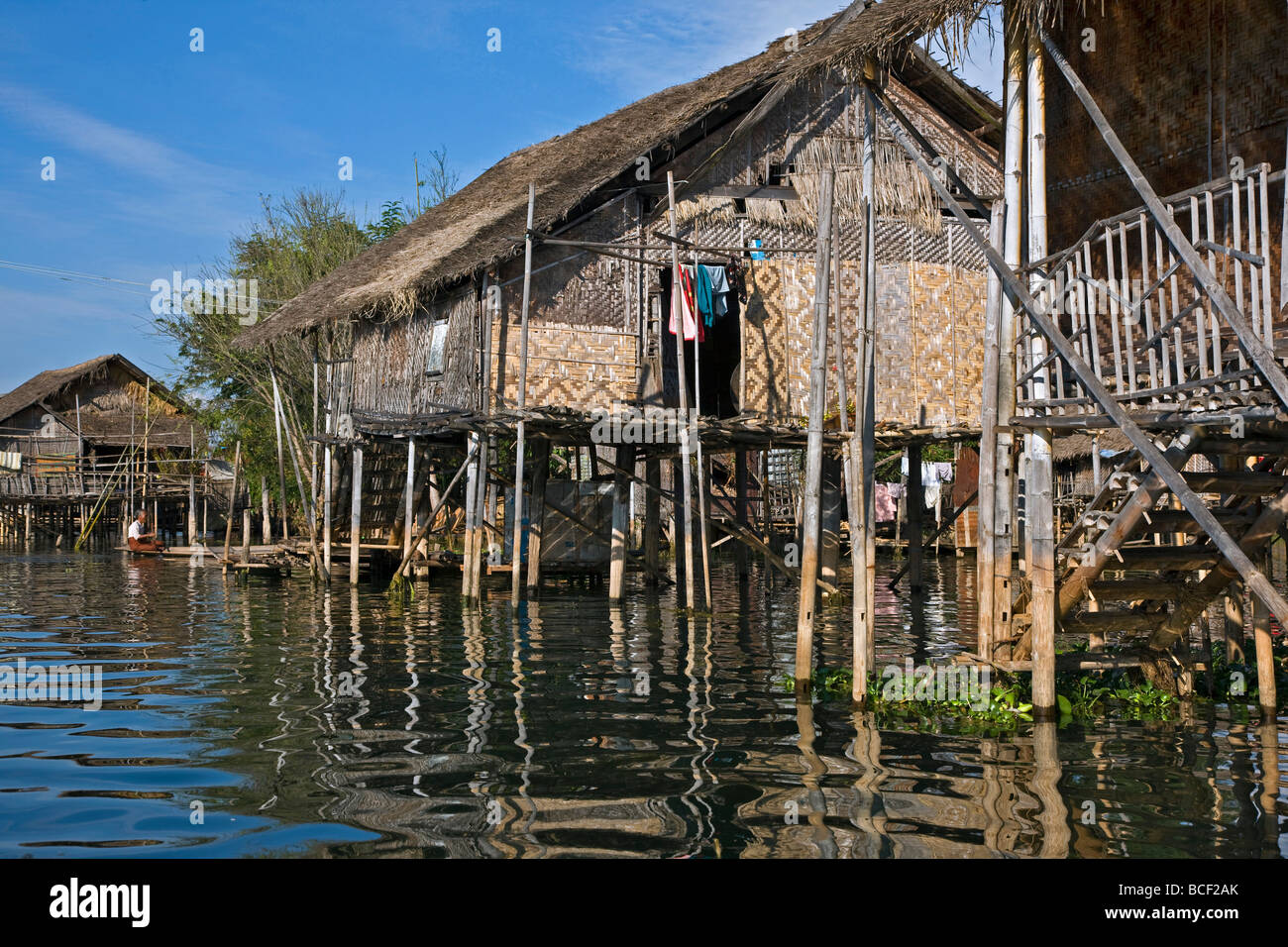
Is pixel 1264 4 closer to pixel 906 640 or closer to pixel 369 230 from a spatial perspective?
pixel 906 640

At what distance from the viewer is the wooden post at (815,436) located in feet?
24.5

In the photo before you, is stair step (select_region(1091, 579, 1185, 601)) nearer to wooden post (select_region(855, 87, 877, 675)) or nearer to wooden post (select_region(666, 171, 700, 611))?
wooden post (select_region(855, 87, 877, 675))

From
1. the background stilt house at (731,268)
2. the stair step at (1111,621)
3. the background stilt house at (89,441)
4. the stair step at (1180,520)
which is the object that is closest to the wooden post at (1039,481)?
the stair step at (1111,621)

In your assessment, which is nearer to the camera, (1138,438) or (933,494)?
(1138,438)

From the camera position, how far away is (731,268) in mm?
16203

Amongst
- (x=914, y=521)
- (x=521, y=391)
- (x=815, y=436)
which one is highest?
(x=521, y=391)

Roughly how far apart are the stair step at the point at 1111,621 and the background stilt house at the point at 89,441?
31.7 meters

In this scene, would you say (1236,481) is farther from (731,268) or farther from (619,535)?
(731,268)

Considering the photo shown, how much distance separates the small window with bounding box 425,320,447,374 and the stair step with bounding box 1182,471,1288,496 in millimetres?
12091

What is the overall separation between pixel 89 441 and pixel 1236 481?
39853mm

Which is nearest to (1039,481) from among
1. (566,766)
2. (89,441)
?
(566,766)

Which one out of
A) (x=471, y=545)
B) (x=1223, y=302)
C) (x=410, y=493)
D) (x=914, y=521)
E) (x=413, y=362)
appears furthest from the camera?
(x=413, y=362)

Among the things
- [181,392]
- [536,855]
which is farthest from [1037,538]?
[181,392]
